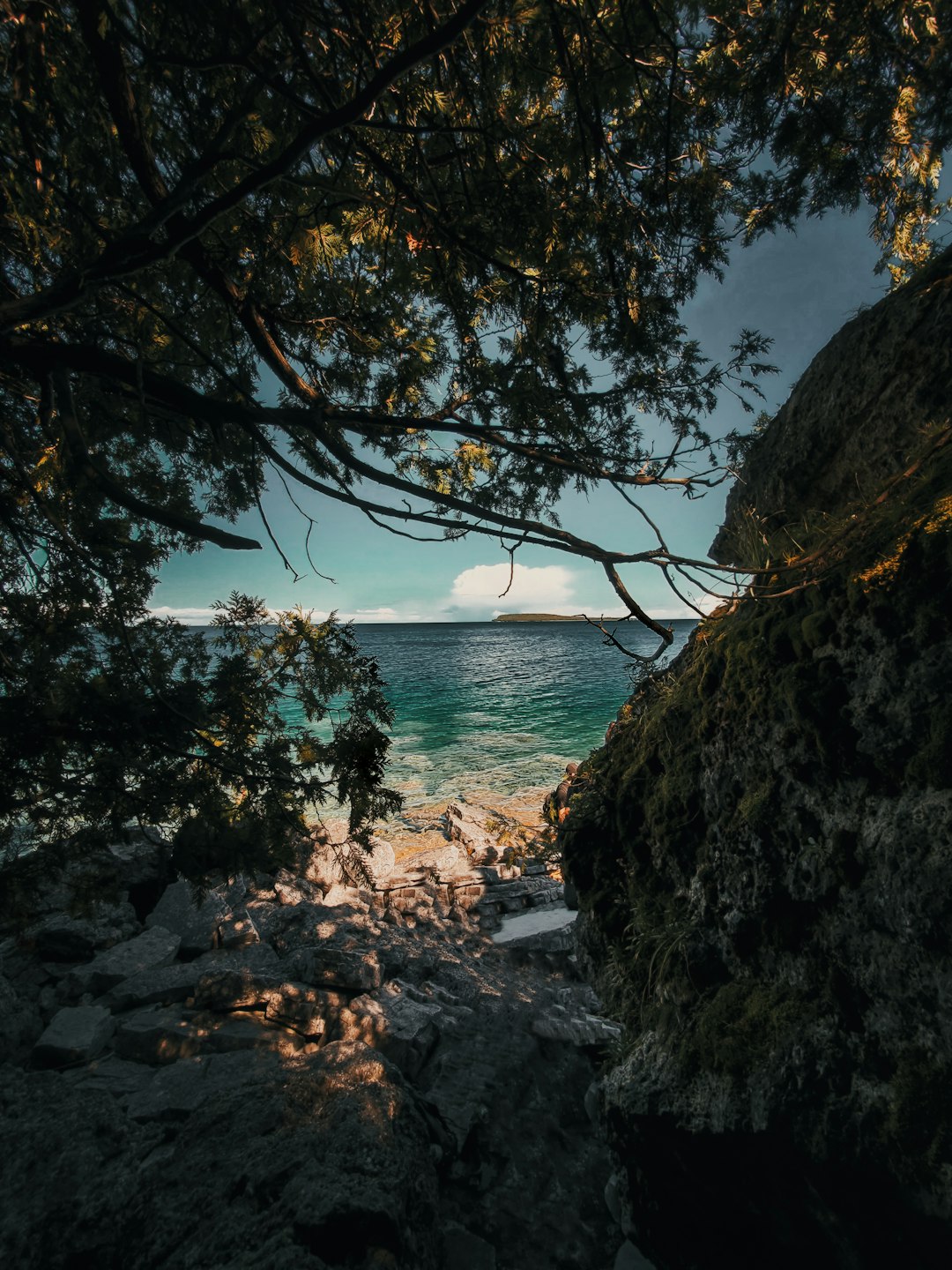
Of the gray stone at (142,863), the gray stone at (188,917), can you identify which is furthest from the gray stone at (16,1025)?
the gray stone at (142,863)

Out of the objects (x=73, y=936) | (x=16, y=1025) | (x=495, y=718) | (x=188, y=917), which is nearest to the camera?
(x=16, y=1025)

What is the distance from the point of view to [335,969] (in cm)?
430

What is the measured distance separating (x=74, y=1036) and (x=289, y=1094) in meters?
2.21

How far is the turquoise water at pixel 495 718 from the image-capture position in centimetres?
1762

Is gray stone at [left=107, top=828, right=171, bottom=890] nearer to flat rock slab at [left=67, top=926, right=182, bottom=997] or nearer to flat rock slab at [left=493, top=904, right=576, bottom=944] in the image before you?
flat rock slab at [left=67, top=926, right=182, bottom=997]

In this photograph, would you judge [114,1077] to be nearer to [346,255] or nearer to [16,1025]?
[16,1025]

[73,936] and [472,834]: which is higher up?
[73,936]

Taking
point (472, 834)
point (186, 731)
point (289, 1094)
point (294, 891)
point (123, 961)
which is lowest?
point (472, 834)

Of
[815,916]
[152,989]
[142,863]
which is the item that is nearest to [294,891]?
[142,863]

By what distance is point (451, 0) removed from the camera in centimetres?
267

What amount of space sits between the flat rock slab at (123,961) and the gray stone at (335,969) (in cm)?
140

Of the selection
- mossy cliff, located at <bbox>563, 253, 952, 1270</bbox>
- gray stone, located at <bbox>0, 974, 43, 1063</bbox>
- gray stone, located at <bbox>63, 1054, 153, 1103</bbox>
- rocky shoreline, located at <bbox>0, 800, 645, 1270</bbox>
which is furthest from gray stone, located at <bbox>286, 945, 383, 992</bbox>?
mossy cliff, located at <bbox>563, 253, 952, 1270</bbox>

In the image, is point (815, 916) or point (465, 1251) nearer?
point (815, 916)

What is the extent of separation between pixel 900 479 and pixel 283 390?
3.85 meters
